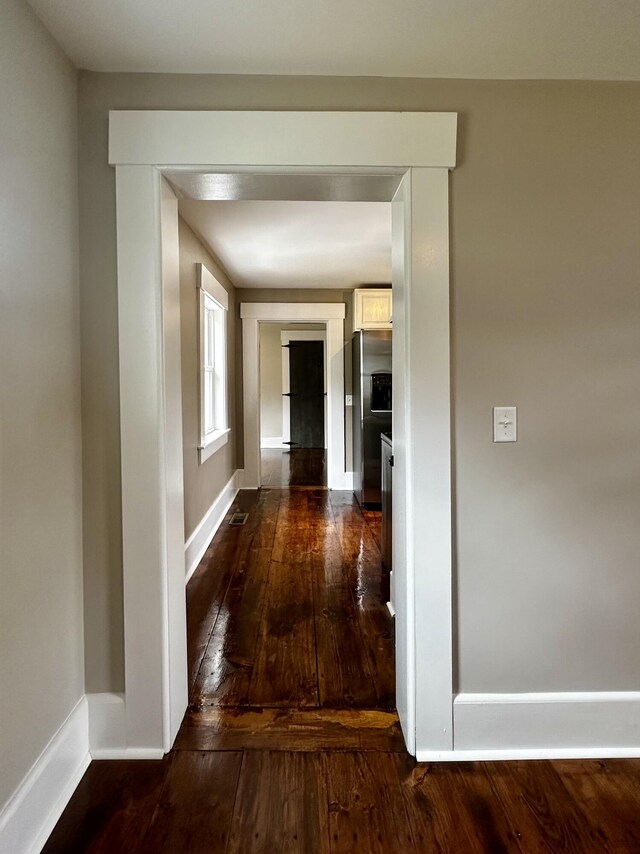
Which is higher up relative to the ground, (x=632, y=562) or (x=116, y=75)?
(x=116, y=75)

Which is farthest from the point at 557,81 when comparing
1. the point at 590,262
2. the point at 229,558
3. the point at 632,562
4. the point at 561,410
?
the point at 229,558

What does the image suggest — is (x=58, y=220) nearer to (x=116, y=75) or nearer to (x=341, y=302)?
(x=116, y=75)

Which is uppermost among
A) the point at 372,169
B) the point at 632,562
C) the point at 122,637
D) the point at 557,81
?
the point at 557,81

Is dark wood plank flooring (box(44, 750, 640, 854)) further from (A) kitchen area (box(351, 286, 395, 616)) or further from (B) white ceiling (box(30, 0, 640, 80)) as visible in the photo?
(A) kitchen area (box(351, 286, 395, 616))

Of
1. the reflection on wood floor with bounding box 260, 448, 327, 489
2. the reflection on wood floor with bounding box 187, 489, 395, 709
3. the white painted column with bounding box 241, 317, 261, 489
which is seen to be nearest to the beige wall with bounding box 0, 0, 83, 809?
the reflection on wood floor with bounding box 187, 489, 395, 709

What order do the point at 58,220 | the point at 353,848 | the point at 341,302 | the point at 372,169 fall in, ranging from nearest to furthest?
1. the point at 353,848
2. the point at 58,220
3. the point at 372,169
4. the point at 341,302

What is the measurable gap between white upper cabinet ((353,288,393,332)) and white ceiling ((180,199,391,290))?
13cm

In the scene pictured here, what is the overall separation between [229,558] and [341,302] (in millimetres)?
3245

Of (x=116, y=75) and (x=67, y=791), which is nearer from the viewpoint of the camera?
(x=67, y=791)

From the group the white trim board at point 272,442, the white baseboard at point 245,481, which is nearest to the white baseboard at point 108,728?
the white baseboard at point 245,481

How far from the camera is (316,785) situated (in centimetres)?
147

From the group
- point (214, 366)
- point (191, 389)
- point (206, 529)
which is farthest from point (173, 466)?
point (214, 366)

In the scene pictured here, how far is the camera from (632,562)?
1.63m

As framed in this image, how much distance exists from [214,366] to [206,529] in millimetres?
1566
